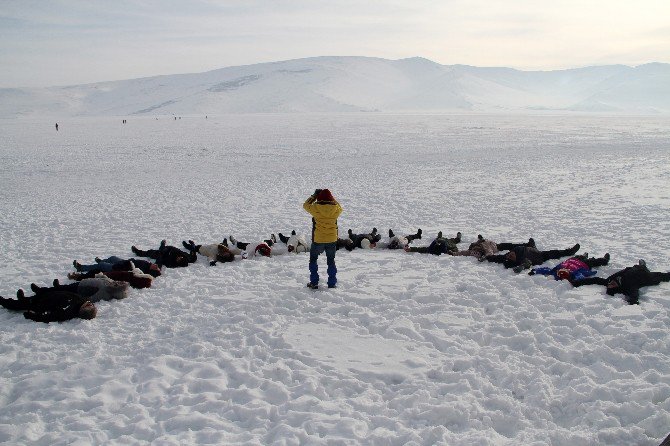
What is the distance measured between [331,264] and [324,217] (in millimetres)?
762

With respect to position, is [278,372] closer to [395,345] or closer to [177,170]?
[395,345]

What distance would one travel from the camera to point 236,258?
30.7 ft

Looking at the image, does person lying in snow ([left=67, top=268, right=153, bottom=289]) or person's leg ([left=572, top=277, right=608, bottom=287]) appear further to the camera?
person lying in snow ([left=67, top=268, right=153, bottom=289])

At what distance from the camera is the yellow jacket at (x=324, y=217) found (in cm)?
751

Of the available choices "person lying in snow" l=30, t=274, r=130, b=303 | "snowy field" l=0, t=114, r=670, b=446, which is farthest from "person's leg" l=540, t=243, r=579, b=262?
"person lying in snow" l=30, t=274, r=130, b=303

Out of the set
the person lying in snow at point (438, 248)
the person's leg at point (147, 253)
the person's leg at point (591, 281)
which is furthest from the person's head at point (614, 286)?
the person's leg at point (147, 253)

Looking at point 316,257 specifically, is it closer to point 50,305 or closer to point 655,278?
point 50,305

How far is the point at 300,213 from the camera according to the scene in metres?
13.5

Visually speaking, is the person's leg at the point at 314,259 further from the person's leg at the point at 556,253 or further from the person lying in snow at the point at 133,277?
the person's leg at the point at 556,253

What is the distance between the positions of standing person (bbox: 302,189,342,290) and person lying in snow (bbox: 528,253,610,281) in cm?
323

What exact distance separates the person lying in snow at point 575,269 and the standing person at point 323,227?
3231 millimetres

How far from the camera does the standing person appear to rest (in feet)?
24.6

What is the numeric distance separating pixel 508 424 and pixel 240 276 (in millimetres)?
5152

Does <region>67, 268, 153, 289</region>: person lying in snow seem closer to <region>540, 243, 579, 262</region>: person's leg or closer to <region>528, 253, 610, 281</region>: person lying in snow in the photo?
<region>528, 253, 610, 281</region>: person lying in snow
